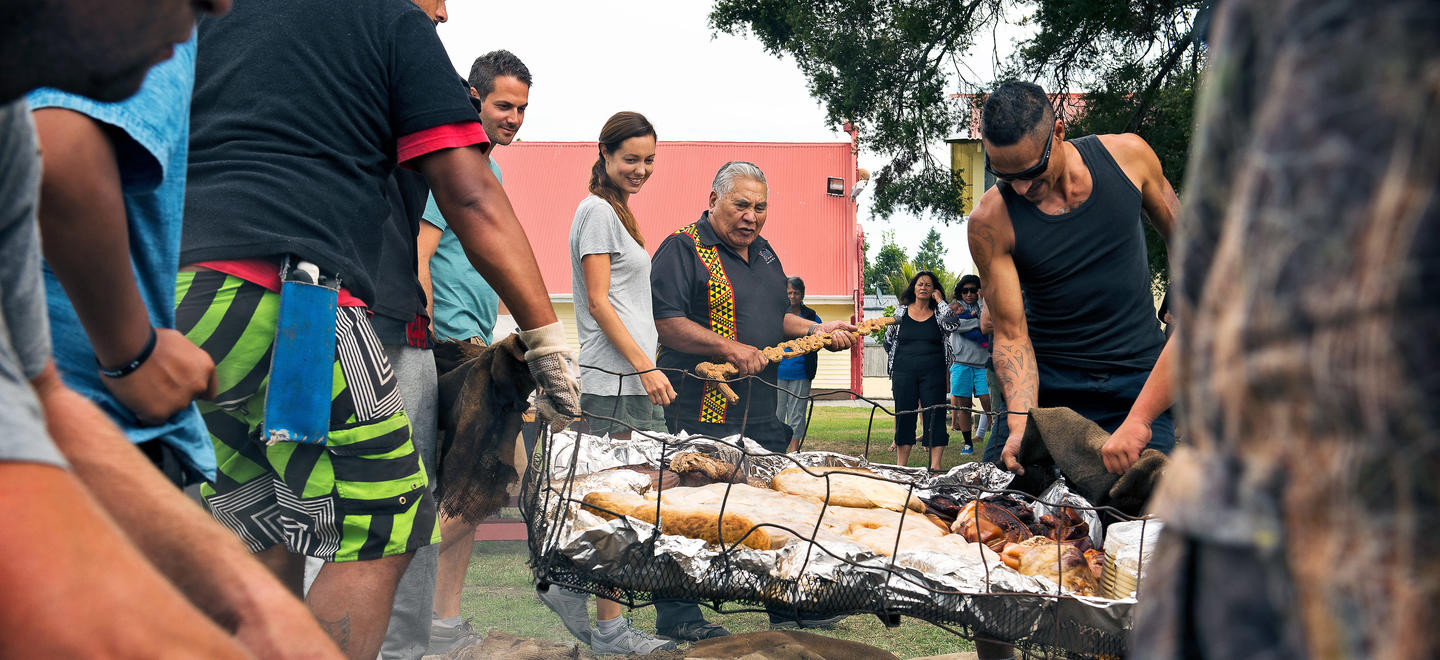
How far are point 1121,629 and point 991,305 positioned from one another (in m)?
1.54

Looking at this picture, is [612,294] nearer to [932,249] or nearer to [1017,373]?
[1017,373]

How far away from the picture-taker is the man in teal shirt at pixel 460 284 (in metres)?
3.21

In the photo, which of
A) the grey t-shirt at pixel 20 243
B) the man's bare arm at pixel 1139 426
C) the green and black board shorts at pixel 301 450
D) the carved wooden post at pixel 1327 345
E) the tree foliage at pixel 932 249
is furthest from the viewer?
the tree foliage at pixel 932 249

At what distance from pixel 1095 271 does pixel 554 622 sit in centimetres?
236

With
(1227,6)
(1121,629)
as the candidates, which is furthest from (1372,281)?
(1121,629)

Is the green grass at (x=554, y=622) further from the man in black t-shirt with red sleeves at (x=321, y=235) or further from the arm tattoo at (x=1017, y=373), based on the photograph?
the man in black t-shirt with red sleeves at (x=321, y=235)

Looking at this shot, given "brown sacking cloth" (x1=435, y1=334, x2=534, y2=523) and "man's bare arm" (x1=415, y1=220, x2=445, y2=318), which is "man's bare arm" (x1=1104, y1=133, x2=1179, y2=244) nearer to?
"brown sacking cloth" (x1=435, y1=334, x2=534, y2=523)

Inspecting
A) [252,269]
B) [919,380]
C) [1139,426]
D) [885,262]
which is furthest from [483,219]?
[885,262]

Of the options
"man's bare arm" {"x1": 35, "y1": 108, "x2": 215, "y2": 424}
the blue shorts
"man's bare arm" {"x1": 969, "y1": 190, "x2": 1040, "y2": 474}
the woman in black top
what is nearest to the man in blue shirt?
"man's bare arm" {"x1": 35, "y1": 108, "x2": 215, "y2": 424}

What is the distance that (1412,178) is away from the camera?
1.36 ft

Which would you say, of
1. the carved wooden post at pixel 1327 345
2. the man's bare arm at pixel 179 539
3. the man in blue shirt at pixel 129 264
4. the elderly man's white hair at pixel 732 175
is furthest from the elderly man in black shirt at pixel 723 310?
the carved wooden post at pixel 1327 345

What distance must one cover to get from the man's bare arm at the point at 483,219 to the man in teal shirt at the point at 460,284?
116 cm

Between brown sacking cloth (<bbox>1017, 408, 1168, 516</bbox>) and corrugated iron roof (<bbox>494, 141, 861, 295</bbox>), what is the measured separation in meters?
15.2

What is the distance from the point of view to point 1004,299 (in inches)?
126
